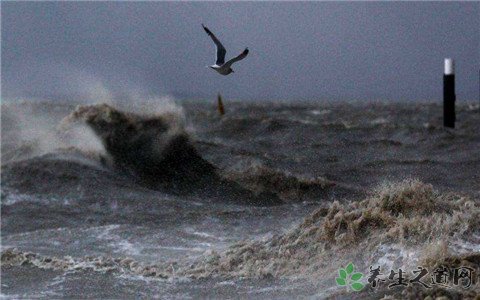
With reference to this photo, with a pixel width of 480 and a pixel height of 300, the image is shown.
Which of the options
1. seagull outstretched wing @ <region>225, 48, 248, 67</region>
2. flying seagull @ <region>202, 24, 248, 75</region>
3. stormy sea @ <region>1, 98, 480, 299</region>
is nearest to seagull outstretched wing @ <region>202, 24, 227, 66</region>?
flying seagull @ <region>202, 24, 248, 75</region>

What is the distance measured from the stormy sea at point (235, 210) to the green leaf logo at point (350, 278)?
0.08 feet

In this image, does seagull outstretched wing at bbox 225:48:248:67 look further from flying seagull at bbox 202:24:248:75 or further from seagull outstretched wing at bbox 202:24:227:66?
seagull outstretched wing at bbox 202:24:227:66

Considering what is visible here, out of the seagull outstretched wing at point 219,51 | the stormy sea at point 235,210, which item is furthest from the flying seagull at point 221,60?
the stormy sea at point 235,210

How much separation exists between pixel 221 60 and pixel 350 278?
85.3 inches

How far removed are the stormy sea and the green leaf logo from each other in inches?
0.9

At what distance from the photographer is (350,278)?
24.6 feet

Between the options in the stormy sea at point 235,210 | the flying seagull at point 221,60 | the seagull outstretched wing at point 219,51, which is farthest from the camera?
the stormy sea at point 235,210

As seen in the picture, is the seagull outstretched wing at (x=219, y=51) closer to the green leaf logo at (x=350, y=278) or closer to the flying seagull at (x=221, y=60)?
the flying seagull at (x=221, y=60)

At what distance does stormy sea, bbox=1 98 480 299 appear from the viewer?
25.7 ft

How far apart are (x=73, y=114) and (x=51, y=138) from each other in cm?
104

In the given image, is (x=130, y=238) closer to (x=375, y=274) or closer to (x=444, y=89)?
(x=375, y=274)

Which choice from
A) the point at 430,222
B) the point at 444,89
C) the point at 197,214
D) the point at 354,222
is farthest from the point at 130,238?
the point at 444,89

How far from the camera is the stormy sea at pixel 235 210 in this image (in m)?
7.82

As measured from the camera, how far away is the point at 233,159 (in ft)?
59.6
